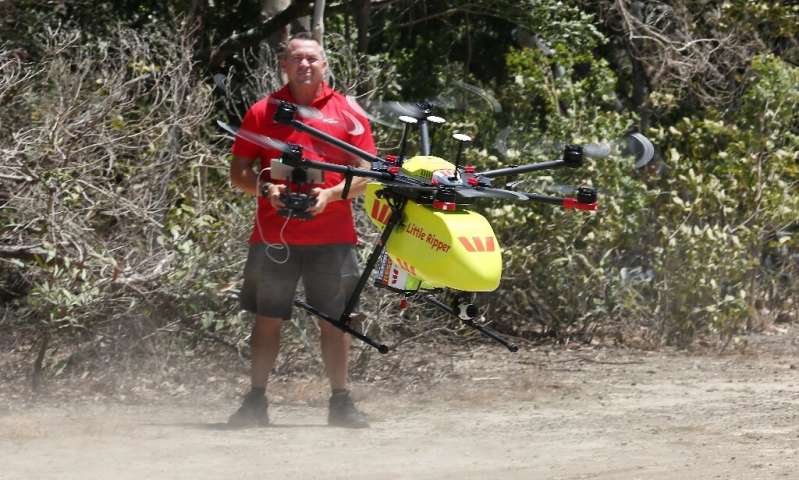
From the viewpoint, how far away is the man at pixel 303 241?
6.85m

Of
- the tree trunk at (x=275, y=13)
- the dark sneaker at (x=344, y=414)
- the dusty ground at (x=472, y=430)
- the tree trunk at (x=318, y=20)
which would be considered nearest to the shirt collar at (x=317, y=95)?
the dark sneaker at (x=344, y=414)

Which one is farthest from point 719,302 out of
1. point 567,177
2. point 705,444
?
point 705,444

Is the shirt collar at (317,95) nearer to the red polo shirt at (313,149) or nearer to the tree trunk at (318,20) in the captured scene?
the red polo shirt at (313,149)

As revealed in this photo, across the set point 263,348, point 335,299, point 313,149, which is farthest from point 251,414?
point 313,149

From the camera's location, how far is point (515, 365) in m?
9.32

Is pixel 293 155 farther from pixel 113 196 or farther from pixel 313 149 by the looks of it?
pixel 113 196

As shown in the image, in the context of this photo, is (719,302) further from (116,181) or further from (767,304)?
(116,181)

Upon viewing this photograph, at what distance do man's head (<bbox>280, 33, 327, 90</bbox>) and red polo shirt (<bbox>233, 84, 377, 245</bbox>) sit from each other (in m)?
0.10

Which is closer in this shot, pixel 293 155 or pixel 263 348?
pixel 293 155

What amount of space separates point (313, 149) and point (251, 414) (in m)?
1.36

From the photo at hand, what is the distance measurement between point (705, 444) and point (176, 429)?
8.38 feet

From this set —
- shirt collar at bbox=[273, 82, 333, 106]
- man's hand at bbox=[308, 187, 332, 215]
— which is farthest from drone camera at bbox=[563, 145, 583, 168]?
shirt collar at bbox=[273, 82, 333, 106]

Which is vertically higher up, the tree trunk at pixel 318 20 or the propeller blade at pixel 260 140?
the tree trunk at pixel 318 20

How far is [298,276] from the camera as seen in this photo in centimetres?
705
